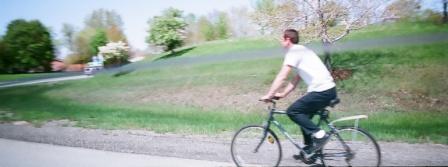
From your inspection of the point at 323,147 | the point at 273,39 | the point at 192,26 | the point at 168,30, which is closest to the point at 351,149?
the point at 323,147

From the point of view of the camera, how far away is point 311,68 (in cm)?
471

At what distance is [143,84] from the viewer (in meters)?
20.5

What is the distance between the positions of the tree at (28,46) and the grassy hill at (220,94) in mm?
1468

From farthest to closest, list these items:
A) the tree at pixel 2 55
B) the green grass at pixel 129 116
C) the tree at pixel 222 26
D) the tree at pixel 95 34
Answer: the tree at pixel 222 26 → the tree at pixel 95 34 → the tree at pixel 2 55 → the green grass at pixel 129 116

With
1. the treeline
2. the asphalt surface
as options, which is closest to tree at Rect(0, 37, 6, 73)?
the treeline

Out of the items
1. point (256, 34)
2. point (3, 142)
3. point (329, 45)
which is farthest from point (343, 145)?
point (256, 34)

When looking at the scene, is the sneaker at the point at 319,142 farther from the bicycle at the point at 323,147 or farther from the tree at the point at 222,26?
the tree at the point at 222,26

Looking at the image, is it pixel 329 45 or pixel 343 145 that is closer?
pixel 343 145

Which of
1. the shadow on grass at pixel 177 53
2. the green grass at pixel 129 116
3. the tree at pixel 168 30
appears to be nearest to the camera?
the green grass at pixel 129 116

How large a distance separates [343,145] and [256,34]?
533 inches

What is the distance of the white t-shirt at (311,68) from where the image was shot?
469 centimetres

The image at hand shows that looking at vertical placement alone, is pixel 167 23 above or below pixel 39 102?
above

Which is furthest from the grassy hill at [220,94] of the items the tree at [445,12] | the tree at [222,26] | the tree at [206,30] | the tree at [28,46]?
the tree at [206,30]

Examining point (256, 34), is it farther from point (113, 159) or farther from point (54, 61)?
point (113, 159)
